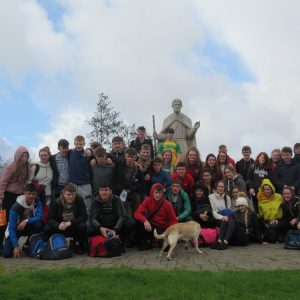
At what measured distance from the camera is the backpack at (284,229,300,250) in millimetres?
8669

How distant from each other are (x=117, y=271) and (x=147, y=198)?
9.89 ft

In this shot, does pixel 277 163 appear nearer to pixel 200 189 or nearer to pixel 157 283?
pixel 200 189

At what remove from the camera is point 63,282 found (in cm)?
531

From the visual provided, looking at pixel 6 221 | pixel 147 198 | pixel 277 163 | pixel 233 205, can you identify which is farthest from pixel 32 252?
pixel 277 163

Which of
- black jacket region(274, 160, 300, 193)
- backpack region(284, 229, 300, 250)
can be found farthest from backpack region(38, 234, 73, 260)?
black jacket region(274, 160, 300, 193)

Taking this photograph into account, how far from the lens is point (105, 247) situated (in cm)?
785

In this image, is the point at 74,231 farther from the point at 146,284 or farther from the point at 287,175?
the point at 287,175

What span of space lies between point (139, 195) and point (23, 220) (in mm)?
2516

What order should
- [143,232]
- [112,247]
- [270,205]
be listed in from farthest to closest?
1. [270,205]
2. [143,232]
3. [112,247]

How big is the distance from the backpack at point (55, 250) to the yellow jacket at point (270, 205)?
4563 mm

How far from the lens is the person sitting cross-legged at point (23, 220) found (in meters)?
7.96

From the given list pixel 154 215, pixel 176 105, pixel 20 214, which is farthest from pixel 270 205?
pixel 20 214

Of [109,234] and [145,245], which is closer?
[109,234]

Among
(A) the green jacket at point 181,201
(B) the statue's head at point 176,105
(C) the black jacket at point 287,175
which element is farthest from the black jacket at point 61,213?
(B) the statue's head at point 176,105
